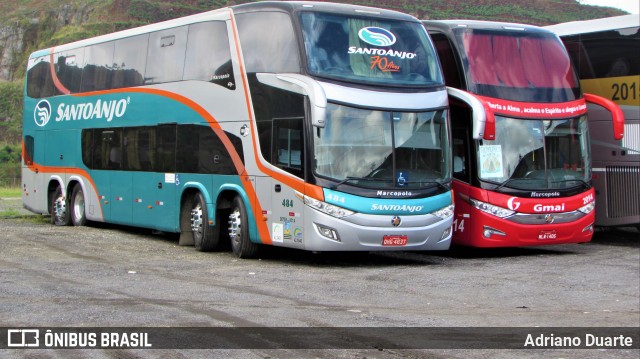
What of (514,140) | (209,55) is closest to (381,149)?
(514,140)

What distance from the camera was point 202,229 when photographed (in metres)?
18.2

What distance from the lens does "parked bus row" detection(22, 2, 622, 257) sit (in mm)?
15492

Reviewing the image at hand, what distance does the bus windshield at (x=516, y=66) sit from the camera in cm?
1752

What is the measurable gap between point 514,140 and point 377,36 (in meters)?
3.02

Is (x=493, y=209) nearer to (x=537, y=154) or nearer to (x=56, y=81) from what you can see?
(x=537, y=154)

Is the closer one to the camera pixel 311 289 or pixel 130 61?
pixel 311 289

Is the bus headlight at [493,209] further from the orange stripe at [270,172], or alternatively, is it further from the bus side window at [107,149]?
the bus side window at [107,149]

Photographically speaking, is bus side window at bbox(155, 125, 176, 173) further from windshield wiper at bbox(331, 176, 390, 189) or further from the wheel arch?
the wheel arch

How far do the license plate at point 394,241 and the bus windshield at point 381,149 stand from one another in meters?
0.77

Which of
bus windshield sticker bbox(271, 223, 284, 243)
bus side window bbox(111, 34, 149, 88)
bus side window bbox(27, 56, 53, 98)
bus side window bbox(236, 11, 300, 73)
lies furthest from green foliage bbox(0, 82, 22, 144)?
bus windshield sticker bbox(271, 223, 284, 243)

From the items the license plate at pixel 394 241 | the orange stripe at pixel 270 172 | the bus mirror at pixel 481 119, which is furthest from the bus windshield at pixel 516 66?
the orange stripe at pixel 270 172

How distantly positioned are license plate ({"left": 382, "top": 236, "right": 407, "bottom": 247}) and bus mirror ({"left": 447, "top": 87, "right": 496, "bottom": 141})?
92.5 inches

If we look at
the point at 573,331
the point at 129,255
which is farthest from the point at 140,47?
the point at 573,331

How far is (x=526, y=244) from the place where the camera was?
17.5 m
